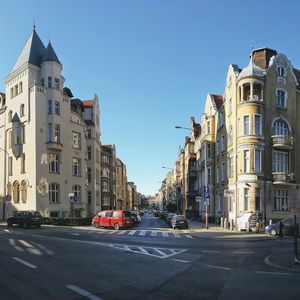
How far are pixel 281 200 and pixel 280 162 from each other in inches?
140

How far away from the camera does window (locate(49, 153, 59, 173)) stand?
52594 millimetres

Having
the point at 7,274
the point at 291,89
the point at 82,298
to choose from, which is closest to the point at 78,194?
the point at 291,89

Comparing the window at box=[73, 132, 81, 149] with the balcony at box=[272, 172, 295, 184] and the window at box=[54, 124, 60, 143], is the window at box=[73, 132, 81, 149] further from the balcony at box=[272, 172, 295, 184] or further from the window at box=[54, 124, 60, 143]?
the balcony at box=[272, 172, 295, 184]

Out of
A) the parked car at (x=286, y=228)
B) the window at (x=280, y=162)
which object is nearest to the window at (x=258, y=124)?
the window at (x=280, y=162)

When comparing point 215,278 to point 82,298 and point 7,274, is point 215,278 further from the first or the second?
point 7,274

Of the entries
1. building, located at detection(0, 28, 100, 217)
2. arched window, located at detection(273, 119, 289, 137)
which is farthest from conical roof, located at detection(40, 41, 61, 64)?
arched window, located at detection(273, 119, 289, 137)

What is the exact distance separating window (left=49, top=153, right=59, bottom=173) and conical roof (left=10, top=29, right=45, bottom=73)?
36.4 feet

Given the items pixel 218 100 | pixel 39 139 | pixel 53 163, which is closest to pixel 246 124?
pixel 218 100

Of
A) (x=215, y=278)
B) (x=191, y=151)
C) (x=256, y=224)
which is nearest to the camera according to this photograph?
(x=215, y=278)

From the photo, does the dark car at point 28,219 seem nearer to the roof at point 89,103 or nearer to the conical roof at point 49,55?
the conical roof at point 49,55

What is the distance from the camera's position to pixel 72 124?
56781 millimetres

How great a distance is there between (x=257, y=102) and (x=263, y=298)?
107ft

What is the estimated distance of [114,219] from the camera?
4119 cm

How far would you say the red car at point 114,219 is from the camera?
40.8 metres
